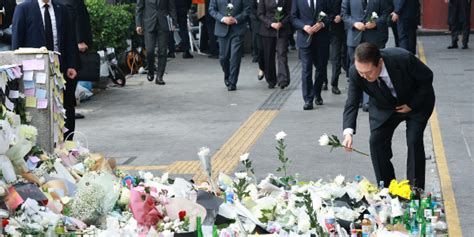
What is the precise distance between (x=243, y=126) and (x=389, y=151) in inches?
196

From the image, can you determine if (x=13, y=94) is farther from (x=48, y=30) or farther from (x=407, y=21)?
(x=407, y=21)

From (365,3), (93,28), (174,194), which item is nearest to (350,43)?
(365,3)

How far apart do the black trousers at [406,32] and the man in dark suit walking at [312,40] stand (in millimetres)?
3305

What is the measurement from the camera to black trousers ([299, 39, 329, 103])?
15.7 m

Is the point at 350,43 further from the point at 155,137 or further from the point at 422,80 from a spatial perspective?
the point at 422,80

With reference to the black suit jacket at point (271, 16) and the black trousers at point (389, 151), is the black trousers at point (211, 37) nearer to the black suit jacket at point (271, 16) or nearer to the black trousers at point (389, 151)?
the black suit jacket at point (271, 16)

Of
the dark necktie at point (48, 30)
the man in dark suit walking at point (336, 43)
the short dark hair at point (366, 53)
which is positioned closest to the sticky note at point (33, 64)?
the dark necktie at point (48, 30)

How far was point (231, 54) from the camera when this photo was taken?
18.3m

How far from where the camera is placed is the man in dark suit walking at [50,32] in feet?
38.0

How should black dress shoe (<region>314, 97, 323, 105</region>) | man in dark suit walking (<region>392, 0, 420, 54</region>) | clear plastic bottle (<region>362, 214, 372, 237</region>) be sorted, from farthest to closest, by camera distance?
man in dark suit walking (<region>392, 0, 420, 54</region>), black dress shoe (<region>314, 97, 323, 105</region>), clear plastic bottle (<region>362, 214, 372, 237</region>)

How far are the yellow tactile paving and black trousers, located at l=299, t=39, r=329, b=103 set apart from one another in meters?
1.99

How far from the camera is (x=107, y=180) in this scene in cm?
820

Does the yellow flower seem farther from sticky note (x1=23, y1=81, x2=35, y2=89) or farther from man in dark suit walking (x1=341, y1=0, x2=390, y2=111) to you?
man in dark suit walking (x1=341, y1=0, x2=390, y2=111)

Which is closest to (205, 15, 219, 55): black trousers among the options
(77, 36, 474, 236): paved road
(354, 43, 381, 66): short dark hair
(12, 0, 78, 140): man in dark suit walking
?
(77, 36, 474, 236): paved road
